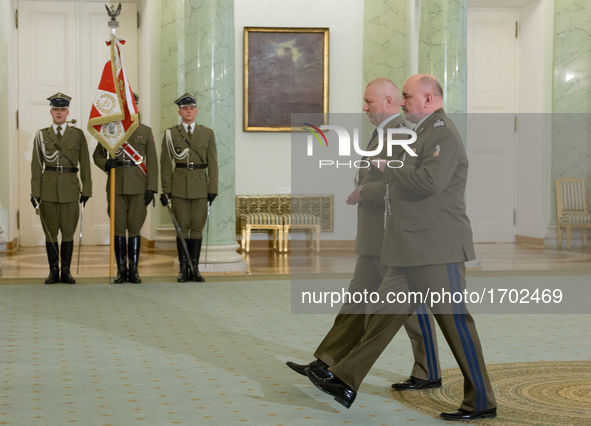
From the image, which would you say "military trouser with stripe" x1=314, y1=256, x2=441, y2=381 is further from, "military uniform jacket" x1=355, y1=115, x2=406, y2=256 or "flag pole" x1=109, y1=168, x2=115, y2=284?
"flag pole" x1=109, y1=168, x2=115, y2=284

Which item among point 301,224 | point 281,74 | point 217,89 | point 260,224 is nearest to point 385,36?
point 281,74

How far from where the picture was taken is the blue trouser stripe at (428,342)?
15.1 feet

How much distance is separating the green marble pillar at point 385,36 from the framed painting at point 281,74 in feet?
2.26

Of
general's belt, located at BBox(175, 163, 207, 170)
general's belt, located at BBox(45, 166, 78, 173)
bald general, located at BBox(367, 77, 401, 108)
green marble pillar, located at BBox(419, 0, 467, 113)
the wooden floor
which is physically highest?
green marble pillar, located at BBox(419, 0, 467, 113)

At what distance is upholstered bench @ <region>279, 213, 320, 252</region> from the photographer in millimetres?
12374

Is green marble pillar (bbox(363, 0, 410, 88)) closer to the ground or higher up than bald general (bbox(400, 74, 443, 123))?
higher up

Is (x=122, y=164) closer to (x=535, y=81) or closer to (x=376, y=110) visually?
(x=376, y=110)

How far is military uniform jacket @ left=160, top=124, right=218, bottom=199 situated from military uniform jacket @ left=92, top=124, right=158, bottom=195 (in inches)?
4.8

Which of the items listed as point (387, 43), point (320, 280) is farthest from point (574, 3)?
point (320, 280)

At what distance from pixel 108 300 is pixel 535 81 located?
8.64 m

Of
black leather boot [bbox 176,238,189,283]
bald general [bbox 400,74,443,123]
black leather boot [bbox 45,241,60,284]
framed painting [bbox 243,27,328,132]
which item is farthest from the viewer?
framed painting [bbox 243,27,328,132]

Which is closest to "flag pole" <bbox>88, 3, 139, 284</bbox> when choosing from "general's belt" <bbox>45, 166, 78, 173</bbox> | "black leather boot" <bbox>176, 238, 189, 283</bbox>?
"general's belt" <bbox>45, 166, 78, 173</bbox>

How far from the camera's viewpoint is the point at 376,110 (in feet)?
15.0

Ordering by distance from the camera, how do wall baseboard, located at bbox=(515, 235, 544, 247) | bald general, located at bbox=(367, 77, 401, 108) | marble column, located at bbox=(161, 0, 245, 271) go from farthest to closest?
wall baseboard, located at bbox=(515, 235, 544, 247), marble column, located at bbox=(161, 0, 245, 271), bald general, located at bbox=(367, 77, 401, 108)
